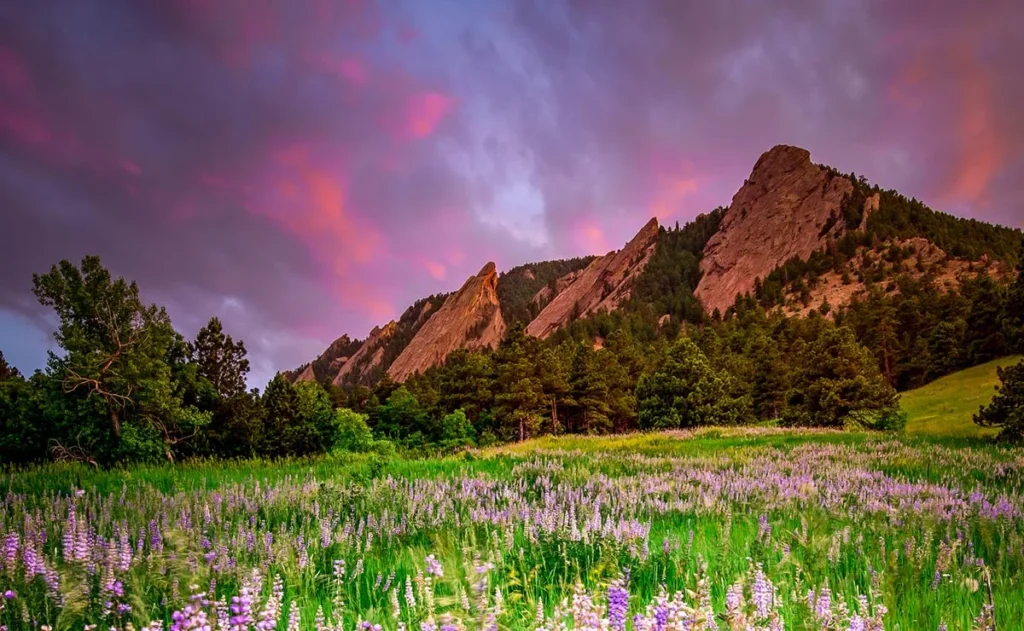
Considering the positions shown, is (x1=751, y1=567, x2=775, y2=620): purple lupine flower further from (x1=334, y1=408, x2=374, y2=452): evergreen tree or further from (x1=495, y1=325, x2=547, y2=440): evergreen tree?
(x1=495, y1=325, x2=547, y2=440): evergreen tree

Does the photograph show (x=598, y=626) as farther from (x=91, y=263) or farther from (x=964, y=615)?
(x=91, y=263)

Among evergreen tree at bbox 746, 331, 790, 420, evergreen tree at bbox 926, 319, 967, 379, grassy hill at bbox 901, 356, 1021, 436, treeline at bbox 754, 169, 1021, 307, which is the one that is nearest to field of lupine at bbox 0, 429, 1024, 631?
grassy hill at bbox 901, 356, 1021, 436

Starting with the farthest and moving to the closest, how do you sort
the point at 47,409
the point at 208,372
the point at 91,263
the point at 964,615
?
the point at 208,372
the point at 91,263
the point at 47,409
the point at 964,615

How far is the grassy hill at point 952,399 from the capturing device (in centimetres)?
4428

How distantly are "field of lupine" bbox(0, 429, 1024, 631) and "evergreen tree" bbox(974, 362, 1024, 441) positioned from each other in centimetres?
1242

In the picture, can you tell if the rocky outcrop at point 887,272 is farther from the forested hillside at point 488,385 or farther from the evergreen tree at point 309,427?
the evergreen tree at point 309,427

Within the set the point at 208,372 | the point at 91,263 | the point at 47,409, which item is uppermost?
the point at 91,263

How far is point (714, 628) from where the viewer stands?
2.51m

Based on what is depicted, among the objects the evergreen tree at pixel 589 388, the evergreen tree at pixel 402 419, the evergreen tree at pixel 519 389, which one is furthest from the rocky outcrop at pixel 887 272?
the evergreen tree at pixel 402 419

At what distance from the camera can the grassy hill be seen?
4428 cm

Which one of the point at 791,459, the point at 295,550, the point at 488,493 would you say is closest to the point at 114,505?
the point at 295,550

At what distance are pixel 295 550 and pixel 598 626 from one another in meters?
3.62

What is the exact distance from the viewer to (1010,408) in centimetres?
2131

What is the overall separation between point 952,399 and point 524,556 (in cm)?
6652
